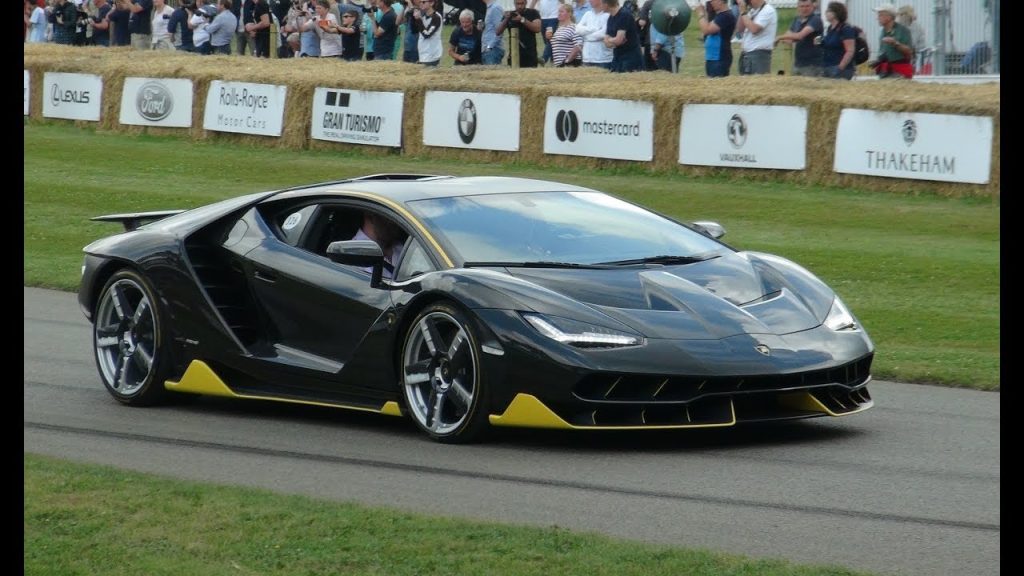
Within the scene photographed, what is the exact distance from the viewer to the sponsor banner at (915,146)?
18.2 metres

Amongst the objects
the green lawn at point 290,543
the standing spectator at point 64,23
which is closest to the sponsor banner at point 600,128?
the green lawn at point 290,543

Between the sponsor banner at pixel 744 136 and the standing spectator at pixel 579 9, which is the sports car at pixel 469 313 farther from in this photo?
the standing spectator at pixel 579 9

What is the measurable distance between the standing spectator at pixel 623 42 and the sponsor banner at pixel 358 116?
2.95 meters

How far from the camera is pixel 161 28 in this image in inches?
1235

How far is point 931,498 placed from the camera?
7023mm

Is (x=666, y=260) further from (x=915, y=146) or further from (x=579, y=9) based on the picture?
(x=579, y=9)

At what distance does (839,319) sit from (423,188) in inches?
93.1

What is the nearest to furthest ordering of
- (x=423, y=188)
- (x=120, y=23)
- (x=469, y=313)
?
(x=469, y=313), (x=423, y=188), (x=120, y=23)

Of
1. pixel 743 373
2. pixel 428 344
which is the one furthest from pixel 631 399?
pixel 428 344

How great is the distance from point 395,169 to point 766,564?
17.5 m

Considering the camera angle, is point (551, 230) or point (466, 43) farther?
point (466, 43)

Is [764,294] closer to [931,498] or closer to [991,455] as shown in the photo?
[991,455]

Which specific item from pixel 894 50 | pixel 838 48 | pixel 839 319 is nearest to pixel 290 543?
pixel 839 319

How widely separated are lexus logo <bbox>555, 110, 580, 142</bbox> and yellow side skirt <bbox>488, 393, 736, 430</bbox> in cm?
1411
